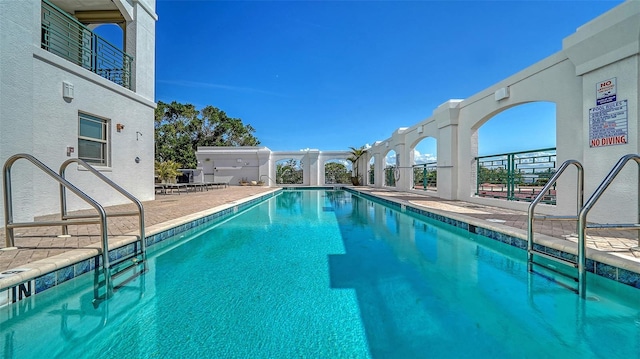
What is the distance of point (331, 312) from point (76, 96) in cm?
714

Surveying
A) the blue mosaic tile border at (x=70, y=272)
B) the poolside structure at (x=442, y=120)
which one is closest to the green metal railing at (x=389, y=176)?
the poolside structure at (x=442, y=120)

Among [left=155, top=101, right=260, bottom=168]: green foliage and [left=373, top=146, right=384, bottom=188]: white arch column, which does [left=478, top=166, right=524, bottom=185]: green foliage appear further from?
[left=155, top=101, right=260, bottom=168]: green foliage

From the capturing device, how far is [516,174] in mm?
6914

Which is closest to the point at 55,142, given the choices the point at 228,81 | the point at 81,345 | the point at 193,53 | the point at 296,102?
the point at 81,345

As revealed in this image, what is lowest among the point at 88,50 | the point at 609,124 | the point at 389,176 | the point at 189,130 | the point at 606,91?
the point at 389,176

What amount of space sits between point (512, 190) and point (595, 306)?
5301 millimetres

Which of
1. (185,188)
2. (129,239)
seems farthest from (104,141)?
(185,188)

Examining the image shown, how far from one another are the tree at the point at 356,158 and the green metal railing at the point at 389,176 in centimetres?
359

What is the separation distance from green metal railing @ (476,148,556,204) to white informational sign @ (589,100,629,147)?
148 centimetres

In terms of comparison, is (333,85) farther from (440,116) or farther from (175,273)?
(175,273)

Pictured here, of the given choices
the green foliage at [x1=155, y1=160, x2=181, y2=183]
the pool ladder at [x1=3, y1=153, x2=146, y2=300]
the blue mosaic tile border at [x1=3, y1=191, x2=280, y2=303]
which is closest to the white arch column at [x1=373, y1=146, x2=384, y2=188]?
the green foliage at [x1=155, y1=160, x2=181, y2=183]

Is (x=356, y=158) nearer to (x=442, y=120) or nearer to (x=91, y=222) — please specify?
(x=442, y=120)

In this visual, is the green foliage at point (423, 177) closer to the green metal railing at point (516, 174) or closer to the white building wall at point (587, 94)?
the green metal railing at point (516, 174)

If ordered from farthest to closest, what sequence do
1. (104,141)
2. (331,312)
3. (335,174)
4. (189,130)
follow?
(189,130) → (335,174) → (104,141) → (331,312)
